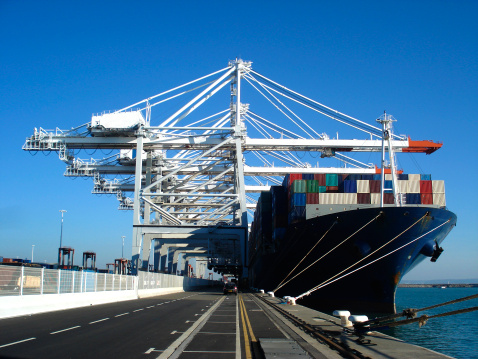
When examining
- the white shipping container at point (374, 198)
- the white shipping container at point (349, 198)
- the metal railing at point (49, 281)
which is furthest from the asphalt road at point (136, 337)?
the white shipping container at point (374, 198)

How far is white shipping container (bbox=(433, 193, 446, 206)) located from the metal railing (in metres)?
21.2

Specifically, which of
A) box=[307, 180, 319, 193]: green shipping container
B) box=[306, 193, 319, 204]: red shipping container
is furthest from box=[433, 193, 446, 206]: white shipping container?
box=[307, 180, 319, 193]: green shipping container

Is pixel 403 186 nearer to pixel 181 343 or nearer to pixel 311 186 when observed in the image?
pixel 311 186

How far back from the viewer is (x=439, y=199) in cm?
3155

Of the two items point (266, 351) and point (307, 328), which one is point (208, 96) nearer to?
point (307, 328)

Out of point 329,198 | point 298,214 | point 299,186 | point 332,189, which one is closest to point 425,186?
point 332,189

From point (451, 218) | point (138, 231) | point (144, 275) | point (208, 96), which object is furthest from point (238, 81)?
point (451, 218)

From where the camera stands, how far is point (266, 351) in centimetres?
969

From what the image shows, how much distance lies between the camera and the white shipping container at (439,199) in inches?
1239

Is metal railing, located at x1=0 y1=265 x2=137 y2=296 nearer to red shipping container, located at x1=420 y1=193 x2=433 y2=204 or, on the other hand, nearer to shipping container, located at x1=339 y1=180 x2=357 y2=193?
shipping container, located at x1=339 y1=180 x2=357 y2=193

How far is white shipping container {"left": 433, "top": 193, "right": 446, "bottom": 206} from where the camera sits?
31469 millimetres

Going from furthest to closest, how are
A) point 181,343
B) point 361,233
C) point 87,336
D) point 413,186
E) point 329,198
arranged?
1. point 329,198
2. point 413,186
3. point 361,233
4. point 87,336
5. point 181,343

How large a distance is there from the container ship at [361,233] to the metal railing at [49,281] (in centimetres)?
1135

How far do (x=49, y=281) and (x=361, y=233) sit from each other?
17.8m
